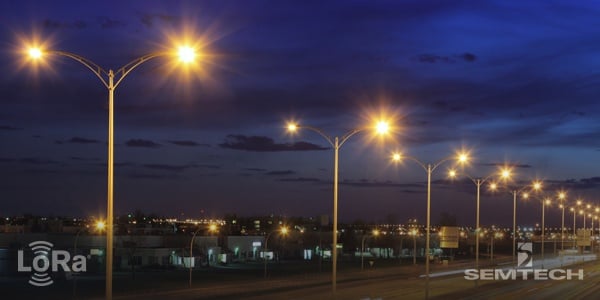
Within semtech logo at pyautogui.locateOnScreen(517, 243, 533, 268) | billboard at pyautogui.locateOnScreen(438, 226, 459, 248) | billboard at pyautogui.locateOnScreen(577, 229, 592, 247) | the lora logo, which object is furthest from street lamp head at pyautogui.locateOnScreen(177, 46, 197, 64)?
billboard at pyautogui.locateOnScreen(577, 229, 592, 247)

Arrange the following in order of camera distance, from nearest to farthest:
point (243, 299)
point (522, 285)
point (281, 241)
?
1. point (243, 299)
2. point (522, 285)
3. point (281, 241)

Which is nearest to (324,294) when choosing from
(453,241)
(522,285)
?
(453,241)

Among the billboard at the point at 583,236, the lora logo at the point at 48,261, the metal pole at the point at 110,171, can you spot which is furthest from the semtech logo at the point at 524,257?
the metal pole at the point at 110,171

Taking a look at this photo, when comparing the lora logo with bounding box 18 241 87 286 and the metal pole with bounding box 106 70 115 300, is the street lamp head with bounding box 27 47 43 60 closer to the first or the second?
the metal pole with bounding box 106 70 115 300

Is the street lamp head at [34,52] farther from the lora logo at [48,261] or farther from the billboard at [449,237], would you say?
the lora logo at [48,261]

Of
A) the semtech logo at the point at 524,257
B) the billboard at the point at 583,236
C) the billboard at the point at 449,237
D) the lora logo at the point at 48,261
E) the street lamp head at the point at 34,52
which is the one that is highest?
the street lamp head at the point at 34,52

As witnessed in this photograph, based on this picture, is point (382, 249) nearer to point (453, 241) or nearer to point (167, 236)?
point (167, 236)

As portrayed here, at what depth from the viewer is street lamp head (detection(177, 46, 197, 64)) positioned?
19953 millimetres

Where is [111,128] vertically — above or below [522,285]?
above

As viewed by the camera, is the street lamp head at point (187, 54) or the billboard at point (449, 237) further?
the billboard at point (449, 237)

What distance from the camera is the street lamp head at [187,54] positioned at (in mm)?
19953

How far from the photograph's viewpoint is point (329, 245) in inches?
6412

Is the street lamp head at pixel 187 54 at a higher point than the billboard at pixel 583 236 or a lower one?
higher

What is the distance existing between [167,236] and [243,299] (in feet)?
218
